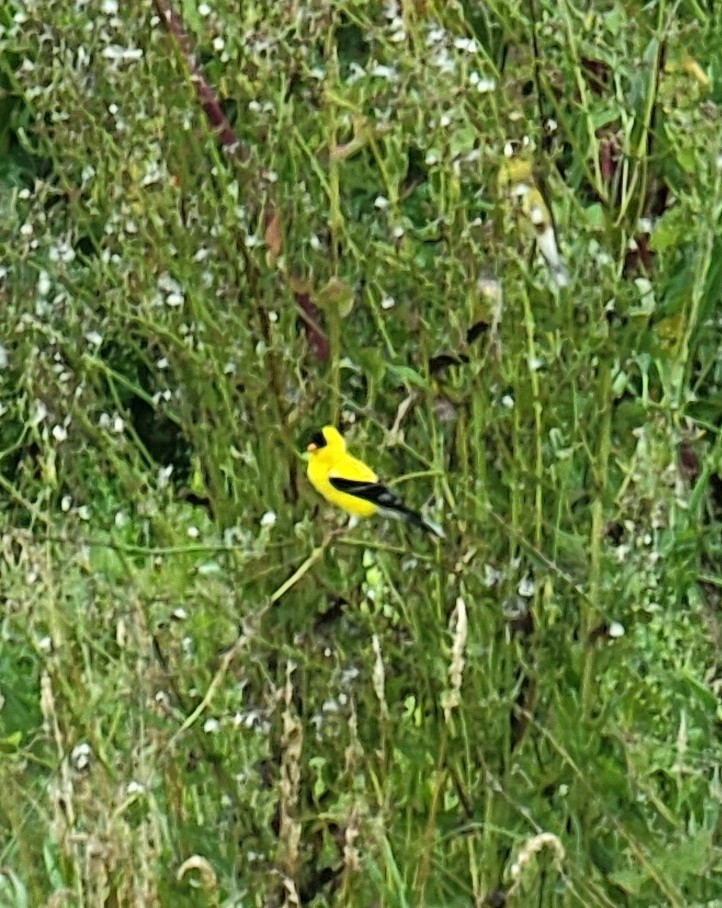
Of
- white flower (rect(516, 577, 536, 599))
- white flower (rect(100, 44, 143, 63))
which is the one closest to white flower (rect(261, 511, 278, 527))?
white flower (rect(516, 577, 536, 599))

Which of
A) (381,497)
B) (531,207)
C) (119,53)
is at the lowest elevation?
(381,497)

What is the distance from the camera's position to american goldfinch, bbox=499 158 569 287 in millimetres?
1820

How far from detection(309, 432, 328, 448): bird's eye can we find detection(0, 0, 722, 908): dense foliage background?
0.04m

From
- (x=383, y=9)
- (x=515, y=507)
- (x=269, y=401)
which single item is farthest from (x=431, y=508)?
(x=383, y=9)

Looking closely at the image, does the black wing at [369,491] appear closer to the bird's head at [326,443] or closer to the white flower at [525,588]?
the bird's head at [326,443]

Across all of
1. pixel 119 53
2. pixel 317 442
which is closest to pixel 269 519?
pixel 317 442

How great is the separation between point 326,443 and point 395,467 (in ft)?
0.48

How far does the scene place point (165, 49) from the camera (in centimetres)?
194

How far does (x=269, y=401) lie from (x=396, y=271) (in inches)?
8.3

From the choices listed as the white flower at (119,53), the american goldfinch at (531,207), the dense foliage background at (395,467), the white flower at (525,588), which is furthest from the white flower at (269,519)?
the white flower at (119,53)

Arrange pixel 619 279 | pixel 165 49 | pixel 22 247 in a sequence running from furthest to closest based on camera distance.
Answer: pixel 22 247 < pixel 165 49 < pixel 619 279

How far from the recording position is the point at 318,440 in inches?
73.1

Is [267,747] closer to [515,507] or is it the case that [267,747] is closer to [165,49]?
[515,507]

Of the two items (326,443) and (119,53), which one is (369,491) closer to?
(326,443)
